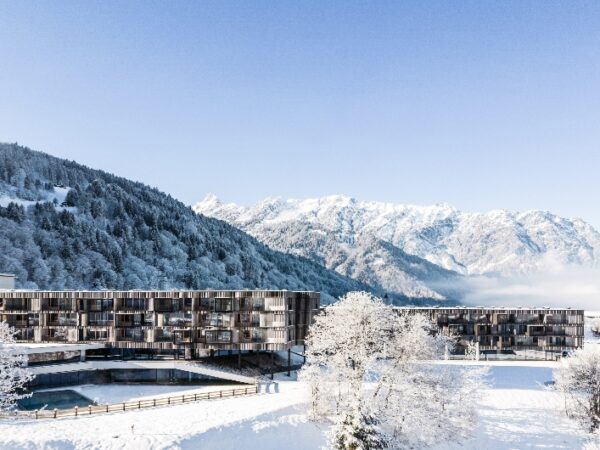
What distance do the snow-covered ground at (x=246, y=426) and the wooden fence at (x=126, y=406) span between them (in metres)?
1.66

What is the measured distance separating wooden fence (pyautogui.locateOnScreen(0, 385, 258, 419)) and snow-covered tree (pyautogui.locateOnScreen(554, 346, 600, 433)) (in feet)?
126

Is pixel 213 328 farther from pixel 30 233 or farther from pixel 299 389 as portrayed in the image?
pixel 30 233

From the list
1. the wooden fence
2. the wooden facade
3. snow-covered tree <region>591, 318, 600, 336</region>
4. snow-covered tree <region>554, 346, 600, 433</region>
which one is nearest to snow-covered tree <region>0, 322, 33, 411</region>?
the wooden fence

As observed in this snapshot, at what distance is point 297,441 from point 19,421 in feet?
88.7

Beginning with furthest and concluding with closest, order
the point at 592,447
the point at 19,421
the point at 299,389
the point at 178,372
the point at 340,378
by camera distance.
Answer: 1. the point at 178,372
2. the point at 299,389
3. the point at 340,378
4. the point at 19,421
5. the point at 592,447

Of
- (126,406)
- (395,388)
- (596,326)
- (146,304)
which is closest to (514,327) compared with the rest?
(395,388)

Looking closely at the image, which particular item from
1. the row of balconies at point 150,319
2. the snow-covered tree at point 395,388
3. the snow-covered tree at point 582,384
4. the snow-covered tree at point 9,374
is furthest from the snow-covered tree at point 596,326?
the snow-covered tree at point 9,374

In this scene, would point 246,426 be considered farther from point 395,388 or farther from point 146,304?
point 146,304

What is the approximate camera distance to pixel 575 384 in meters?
67.1

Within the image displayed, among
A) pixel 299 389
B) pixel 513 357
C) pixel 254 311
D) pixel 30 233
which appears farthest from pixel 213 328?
pixel 30 233

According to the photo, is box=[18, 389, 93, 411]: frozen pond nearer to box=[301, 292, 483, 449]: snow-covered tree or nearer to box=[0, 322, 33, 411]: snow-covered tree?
box=[0, 322, 33, 411]: snow-covered tree

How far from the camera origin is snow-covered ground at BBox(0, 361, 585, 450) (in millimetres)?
48969

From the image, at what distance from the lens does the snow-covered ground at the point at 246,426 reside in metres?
49.0

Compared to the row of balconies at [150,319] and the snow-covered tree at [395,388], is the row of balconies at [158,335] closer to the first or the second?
the row of balconies at [150,319]
